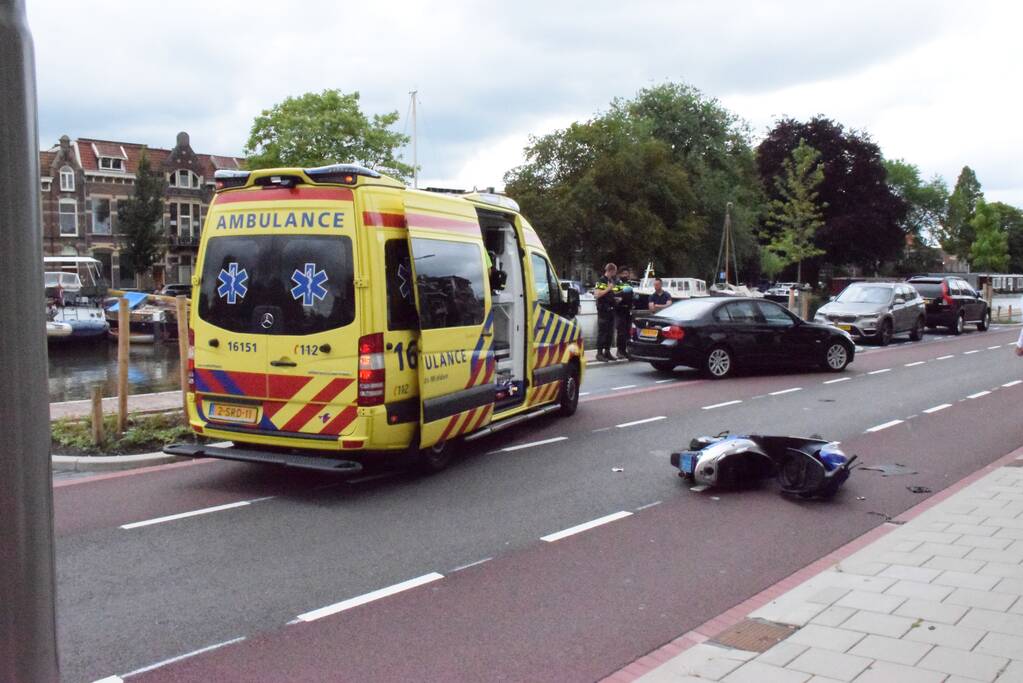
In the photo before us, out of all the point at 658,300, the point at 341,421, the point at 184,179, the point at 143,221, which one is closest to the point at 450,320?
the point at 341,421

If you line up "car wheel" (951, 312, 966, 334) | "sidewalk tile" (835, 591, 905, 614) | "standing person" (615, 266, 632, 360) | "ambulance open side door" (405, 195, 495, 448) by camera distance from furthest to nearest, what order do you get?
1. "car wheel" (951, 312, 966, 334)
2. "standing person" (615, 266, 632, 360)
3. "ambulance open side door" (405, 195, 495, 448)
4. "sidewalk tile" (835, 591, 905, 614)

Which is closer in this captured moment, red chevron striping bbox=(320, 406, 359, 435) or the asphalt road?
the asphalt road

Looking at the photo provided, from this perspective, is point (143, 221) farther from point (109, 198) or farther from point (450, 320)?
point (450, 320)

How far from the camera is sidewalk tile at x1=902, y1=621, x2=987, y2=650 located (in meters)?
4.40

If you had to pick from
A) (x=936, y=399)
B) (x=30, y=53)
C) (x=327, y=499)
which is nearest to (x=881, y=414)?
(x=936, y=399)

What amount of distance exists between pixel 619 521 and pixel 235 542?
9.45 feet

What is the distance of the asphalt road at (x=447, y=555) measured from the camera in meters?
4.59

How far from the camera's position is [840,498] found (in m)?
7.95

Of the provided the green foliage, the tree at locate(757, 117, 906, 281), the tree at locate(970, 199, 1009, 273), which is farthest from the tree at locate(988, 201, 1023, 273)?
the green foliage

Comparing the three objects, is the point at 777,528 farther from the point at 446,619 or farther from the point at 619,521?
the point at 446,619

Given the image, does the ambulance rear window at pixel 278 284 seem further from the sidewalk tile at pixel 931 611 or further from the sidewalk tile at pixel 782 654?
the sidewalk tile at pixel 931 611

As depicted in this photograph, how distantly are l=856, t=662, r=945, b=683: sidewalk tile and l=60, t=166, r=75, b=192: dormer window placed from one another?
63329 mm

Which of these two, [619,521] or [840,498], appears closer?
[619,521]

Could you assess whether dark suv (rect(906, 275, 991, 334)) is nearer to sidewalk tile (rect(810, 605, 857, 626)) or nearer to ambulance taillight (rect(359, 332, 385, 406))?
ambulance taillight (rect(359, 332, 385, 406))
